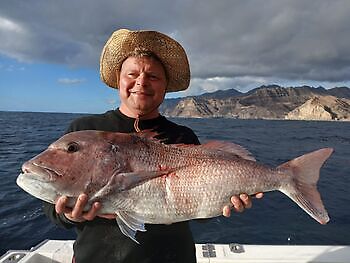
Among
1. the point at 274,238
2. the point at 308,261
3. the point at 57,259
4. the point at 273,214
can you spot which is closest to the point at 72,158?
the point at 57,259

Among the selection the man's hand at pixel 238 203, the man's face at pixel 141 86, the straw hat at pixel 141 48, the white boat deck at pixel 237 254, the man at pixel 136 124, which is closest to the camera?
the man's hand at pixel 238 203

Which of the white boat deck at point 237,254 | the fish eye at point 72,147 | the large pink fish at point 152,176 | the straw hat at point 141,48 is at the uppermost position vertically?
the straw hat at point 141,48

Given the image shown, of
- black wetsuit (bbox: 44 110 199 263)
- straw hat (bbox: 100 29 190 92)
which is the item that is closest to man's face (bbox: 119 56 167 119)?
straw hat (bbox: 100 29 190 92)

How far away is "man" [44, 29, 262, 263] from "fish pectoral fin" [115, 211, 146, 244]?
152 millimetres

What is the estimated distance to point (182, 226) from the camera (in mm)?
3410

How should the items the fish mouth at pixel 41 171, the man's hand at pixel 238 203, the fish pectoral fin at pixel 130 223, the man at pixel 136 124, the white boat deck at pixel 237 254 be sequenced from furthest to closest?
the white boat deck at pixel 237 254
the man at pixel 136 124
the man's hand at pixel 238 203
the fish pectoral fin at pixel 130 223
the fish mouth at pixel 41 171

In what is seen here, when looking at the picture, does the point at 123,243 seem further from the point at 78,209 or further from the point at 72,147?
the point at 72,147

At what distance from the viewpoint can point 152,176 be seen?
2834 mm

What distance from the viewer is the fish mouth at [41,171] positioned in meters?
2.58

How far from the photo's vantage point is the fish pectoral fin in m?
2.70

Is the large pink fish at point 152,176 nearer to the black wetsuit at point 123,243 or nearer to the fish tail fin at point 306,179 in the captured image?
the fish tail fin at point 306,179

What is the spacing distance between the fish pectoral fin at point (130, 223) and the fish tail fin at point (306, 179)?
1401 millimetres

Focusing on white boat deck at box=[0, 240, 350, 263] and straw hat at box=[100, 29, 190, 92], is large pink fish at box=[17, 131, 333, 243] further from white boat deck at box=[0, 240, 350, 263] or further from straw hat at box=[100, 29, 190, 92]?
white boat deck at box=[0, 240, 350, 263]


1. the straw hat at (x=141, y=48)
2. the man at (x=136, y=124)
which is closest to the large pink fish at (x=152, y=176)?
the man at (x=136, y=124)
